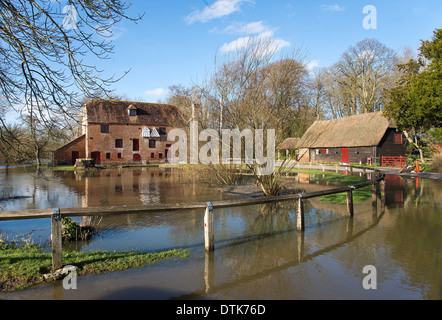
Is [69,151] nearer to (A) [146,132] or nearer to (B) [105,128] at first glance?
(B) [105,128]

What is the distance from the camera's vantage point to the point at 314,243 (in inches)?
262

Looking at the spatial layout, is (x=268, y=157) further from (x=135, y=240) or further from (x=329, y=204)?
(x=135, y=240)

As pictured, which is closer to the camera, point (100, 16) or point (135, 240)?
point (100, 16)

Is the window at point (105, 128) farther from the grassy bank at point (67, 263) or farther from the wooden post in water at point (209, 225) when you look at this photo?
the wooden post in water at point (209, 225)

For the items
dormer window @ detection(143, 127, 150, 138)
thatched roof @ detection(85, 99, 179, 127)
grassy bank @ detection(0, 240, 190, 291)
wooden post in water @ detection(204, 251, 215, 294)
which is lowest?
wooden post in water @ detection(204, 251, 215, 294)

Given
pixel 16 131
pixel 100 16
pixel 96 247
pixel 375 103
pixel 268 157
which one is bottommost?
pixel 96 247

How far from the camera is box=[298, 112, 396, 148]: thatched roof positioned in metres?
32.6

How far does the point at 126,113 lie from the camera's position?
45.7 m

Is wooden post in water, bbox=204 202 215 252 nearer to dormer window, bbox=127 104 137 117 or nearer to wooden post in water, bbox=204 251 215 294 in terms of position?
wooden post in water, bbox=204 251 215 294

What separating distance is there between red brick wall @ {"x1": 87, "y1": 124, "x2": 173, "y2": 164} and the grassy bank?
3960 centimetres

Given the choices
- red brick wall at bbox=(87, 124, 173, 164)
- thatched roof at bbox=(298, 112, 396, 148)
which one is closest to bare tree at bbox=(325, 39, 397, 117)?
thatched roof at bbox=(298, 112, 396, 148)

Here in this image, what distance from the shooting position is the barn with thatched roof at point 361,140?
107 ft
